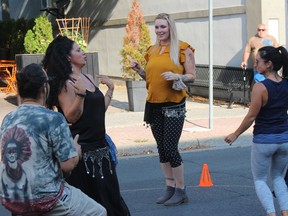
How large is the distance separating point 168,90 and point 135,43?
334 inches

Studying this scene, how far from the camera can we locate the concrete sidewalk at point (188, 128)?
34.0 feet

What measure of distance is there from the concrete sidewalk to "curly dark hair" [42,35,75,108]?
518cm

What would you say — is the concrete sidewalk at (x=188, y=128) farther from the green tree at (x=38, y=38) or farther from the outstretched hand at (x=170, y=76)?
the outstretched hand at (x=170, y=76)

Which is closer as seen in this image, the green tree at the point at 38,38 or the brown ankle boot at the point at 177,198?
the brown ankle boot at the point at 177,198

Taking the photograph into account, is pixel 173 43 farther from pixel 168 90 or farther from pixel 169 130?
pixel 169 130

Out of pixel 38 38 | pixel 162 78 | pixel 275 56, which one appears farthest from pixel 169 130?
pixel 38 38

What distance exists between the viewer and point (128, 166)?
9031 mm

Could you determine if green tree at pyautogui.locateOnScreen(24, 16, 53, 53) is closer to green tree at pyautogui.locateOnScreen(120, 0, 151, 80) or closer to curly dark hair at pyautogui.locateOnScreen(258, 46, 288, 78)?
green tree at pyautogui.locateOnScreen(120, 0, 151, 80)

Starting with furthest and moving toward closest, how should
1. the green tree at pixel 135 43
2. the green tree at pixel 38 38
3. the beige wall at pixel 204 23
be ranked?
1. the beige wall at pixel 204 23
2. the green tree at pixel 38 38
3. the green tree at pixel 135 43

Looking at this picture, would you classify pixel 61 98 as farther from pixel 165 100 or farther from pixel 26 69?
pixel 165 100

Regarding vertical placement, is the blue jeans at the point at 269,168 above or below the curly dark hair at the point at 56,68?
below

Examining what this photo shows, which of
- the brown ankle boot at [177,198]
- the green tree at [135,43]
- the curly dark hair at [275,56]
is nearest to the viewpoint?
the curly dark hair at [275,56]

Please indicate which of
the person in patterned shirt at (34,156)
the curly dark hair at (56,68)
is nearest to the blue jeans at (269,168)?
the curly dark hair at (56,68)

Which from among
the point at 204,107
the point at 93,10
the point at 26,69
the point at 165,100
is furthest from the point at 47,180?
the point at 93,10
